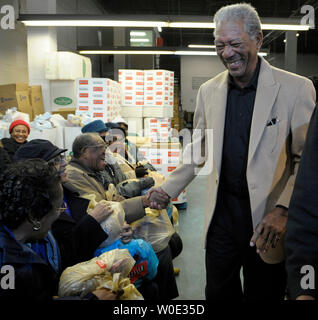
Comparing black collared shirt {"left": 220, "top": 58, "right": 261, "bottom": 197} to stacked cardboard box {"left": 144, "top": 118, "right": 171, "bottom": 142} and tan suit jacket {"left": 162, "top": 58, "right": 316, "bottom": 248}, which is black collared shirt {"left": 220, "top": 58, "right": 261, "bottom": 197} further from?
stacked cardboard box {"left": 144, "top": 118, "right": 171, "bottom": 142}

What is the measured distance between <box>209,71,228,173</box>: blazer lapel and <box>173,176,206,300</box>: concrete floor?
1.67 m

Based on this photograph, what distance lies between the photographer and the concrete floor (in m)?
3.01

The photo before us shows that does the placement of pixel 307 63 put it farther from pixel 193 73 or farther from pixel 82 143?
pixel 82 143

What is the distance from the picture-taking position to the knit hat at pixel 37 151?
6.95 ft

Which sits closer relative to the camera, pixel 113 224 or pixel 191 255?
pixel 113 224

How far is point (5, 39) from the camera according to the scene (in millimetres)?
7461

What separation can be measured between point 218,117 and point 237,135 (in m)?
0.12

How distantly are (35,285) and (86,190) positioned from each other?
1.06 meters

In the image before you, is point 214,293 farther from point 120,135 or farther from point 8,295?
point 120,135

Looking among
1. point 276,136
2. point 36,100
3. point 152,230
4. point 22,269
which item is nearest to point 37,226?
point 22,269

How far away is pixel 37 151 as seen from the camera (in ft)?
7.04

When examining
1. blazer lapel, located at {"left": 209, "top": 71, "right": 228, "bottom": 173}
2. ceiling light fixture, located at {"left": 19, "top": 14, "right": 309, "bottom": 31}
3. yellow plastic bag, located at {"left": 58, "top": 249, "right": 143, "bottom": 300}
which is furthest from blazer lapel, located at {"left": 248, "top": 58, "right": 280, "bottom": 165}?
ceiling light fixture, located at {"left": 19, "top": 14, "right": 309, "bottom": 31}

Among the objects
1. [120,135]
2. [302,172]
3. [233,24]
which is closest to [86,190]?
[233,24]

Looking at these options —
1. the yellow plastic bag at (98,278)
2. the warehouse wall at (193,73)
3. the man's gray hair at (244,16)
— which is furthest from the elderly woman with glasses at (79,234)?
the warehouse wall at (193,73)
